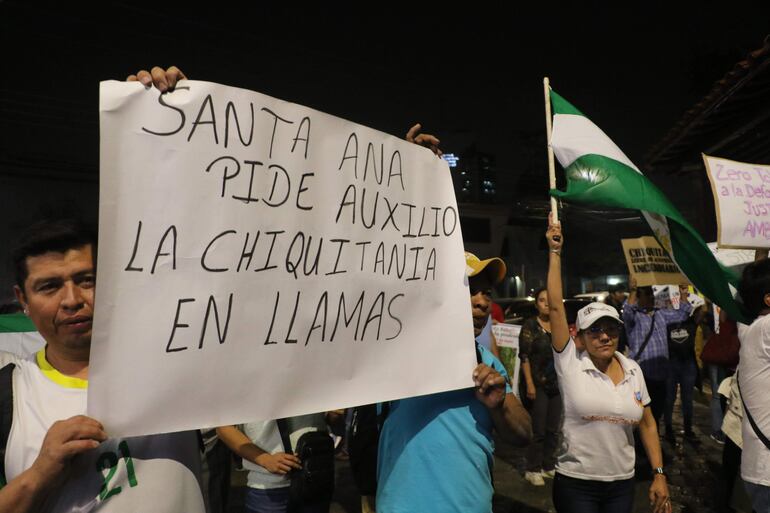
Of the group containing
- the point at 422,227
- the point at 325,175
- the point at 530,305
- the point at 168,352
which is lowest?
the point at 530,305

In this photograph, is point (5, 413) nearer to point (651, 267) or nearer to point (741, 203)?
point (741, 203)

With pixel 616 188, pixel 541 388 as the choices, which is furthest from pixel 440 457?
pixel 541 388

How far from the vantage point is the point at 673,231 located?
118 inches

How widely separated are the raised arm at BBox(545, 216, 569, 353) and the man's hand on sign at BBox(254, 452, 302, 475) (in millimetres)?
1547

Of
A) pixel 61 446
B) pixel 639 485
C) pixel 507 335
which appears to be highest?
pixel 61 446

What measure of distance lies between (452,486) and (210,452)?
1.60m

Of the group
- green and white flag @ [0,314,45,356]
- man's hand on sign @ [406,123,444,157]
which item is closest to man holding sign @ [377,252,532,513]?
man's hand on sign @ [406,123,444,157]

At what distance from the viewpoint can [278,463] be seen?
8.99 feet

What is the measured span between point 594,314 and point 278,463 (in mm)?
1960

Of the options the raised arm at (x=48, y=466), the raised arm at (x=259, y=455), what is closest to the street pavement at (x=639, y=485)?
the raised arm at (x=259, y=455)

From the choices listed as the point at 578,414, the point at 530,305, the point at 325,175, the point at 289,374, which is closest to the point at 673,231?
the point at 578,414

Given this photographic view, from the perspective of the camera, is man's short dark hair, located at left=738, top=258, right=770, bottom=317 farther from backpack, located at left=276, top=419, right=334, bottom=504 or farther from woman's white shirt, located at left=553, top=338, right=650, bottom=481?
backpack, located at left=276, top=419, right=334, bottom=504

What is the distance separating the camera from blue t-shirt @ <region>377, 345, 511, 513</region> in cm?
196

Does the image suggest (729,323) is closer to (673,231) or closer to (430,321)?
(673,231)
